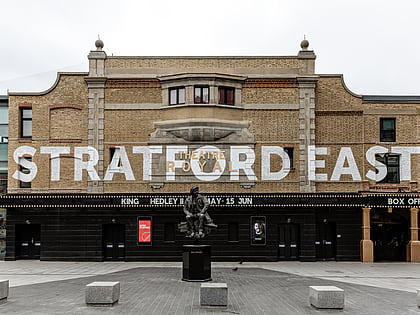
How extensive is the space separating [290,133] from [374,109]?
5.10 metres

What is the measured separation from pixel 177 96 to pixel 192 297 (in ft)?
48.4

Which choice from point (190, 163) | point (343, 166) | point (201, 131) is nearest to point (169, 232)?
point (190, 163)

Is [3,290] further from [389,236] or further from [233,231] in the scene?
[389,236]

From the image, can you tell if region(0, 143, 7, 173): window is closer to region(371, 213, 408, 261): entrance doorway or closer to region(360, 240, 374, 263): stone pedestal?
region(360, 240, 374, 263): stone pedestal

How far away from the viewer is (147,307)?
14.4m

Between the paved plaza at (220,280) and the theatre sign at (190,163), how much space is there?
484 cm

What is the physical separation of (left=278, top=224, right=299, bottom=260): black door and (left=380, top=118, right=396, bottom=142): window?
7.28 metres

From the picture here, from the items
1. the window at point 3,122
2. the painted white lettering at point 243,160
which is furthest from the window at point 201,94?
the window at point 3,122

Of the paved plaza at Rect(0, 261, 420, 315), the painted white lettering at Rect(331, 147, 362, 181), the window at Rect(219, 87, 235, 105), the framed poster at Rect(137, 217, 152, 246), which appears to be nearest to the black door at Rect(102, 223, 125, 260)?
the framed poster at Rect(137, 217, 152, 246)

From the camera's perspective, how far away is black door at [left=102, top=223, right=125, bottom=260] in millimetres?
28203

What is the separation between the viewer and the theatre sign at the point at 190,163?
28.1 m

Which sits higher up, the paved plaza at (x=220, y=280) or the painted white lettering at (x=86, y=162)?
the painted white lettering at (x=86, y=162)

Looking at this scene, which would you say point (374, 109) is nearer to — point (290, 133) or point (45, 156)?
point (290, 133)

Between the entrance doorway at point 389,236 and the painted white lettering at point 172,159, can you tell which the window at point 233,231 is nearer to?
the painted white lettering at point 172,159
